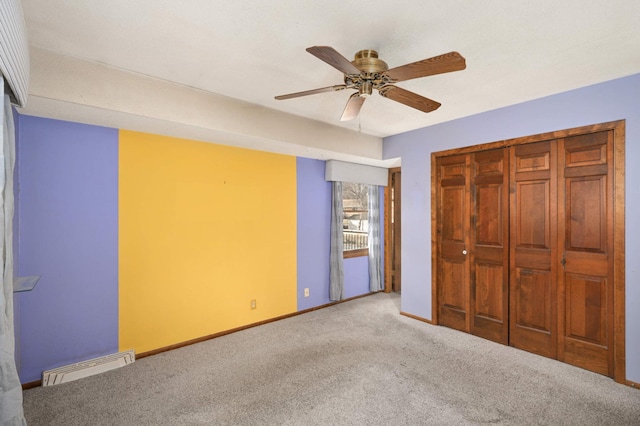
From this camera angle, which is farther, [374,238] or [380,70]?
[374,238]

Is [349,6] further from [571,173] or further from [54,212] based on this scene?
[54,212]

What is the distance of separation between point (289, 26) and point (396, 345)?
3.03 metres

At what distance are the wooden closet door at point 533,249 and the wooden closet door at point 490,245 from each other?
0.07 meters

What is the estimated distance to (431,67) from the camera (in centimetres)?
166

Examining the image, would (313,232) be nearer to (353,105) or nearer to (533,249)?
(353,105)

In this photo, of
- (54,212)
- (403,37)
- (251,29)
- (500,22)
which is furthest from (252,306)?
(500,22)

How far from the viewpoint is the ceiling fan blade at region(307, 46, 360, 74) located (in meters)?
1.46

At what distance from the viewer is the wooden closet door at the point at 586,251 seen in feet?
8.38

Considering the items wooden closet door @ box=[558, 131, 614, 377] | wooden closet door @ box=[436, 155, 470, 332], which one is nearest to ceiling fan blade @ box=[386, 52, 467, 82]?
wooden closet door @ box=[558, 131, 614, 377]

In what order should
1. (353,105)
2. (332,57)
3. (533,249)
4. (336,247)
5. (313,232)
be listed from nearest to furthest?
(332,57) < (353,105) < (533,249) < (313,232) < (336,247)

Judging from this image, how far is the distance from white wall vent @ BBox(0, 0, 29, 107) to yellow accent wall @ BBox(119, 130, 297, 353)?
4.10 feet

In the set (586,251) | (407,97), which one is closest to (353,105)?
(407,97)

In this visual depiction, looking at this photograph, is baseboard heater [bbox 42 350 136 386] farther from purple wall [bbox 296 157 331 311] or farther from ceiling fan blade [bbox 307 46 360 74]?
ceiling fan blade [bbox 307 46 360 74]

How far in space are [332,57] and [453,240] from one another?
9.22 feet
